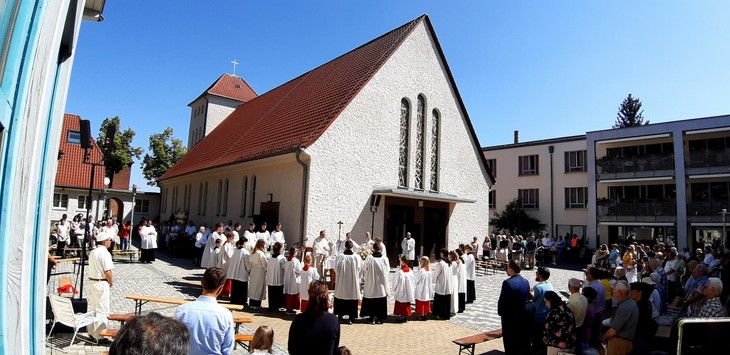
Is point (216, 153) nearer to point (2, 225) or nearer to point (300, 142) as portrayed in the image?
point (300, 142)

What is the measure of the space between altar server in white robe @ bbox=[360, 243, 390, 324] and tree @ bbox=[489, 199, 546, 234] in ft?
89.6

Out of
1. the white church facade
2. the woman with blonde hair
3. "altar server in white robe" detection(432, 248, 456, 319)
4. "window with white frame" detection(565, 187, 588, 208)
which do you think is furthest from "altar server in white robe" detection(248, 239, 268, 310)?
"window with white frame" detection(565, 187, 588, 208)

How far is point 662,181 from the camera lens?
31641 mm

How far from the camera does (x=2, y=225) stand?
1.47 metres

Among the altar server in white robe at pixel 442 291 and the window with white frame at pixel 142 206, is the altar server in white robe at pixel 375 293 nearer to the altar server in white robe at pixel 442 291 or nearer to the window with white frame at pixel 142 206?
the altar server in white robe at pixel 442 291

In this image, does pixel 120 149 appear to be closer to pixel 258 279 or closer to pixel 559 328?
pixel 258 279

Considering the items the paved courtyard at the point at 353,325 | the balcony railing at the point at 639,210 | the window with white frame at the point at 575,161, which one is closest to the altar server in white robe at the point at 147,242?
the paved courtyard at the point at 353,325

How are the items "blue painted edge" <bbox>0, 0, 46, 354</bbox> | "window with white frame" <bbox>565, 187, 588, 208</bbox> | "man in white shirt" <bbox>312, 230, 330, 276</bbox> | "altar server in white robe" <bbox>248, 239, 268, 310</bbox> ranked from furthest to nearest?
1. "window with white frame" <bbox>565, 187, 588, 208</bbox>
2. "man in white shirt" <bbox>312, 230, 330, 276</bbox>
3. "altar server in white robe" <bbox>248, 239, 268, 310</bbox>
4. "blue painted edge" <bbox>0, 0, 46, 354</bbox>

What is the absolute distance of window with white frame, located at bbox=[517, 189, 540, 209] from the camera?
37875 millimetres

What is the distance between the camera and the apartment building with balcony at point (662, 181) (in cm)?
2895

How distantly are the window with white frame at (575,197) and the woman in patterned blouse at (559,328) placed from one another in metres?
31.8

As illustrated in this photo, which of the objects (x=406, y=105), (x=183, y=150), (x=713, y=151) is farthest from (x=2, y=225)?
(x=183, y=150)

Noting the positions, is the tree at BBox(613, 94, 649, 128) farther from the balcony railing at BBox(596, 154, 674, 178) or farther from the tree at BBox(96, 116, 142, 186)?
the tree at BBox(96, 116, 142, 186)

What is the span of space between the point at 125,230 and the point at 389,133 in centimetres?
1433
